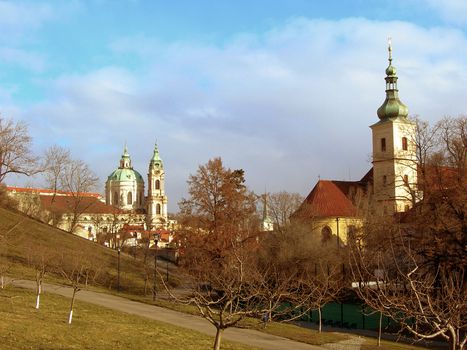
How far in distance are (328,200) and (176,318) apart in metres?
45.9

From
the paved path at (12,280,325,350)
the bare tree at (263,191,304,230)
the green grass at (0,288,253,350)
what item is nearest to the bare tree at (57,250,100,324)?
the green grass at (0,288,253,350)

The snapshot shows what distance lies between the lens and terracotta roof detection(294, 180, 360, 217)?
6525cm

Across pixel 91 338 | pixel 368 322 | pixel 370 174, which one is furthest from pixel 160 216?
pixel 91 338

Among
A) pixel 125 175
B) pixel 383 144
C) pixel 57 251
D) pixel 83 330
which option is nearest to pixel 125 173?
pixel 125 175

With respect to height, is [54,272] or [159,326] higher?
[54,272]

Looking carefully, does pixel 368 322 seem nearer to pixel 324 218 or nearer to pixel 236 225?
pixel 236 225

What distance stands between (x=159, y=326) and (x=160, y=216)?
5422 inches

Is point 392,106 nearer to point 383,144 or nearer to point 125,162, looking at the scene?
point 383,144

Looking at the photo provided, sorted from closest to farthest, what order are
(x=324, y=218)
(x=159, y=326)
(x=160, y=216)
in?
(x=159, y=326)
(x=324, y=218)
(x=160, y=216)

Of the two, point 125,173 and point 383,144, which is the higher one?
point 125,173

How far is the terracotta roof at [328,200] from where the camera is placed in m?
65.2

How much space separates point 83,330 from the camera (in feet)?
57.7

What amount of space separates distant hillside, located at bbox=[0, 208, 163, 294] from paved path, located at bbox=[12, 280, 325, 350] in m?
4.77

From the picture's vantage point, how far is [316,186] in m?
70.5
